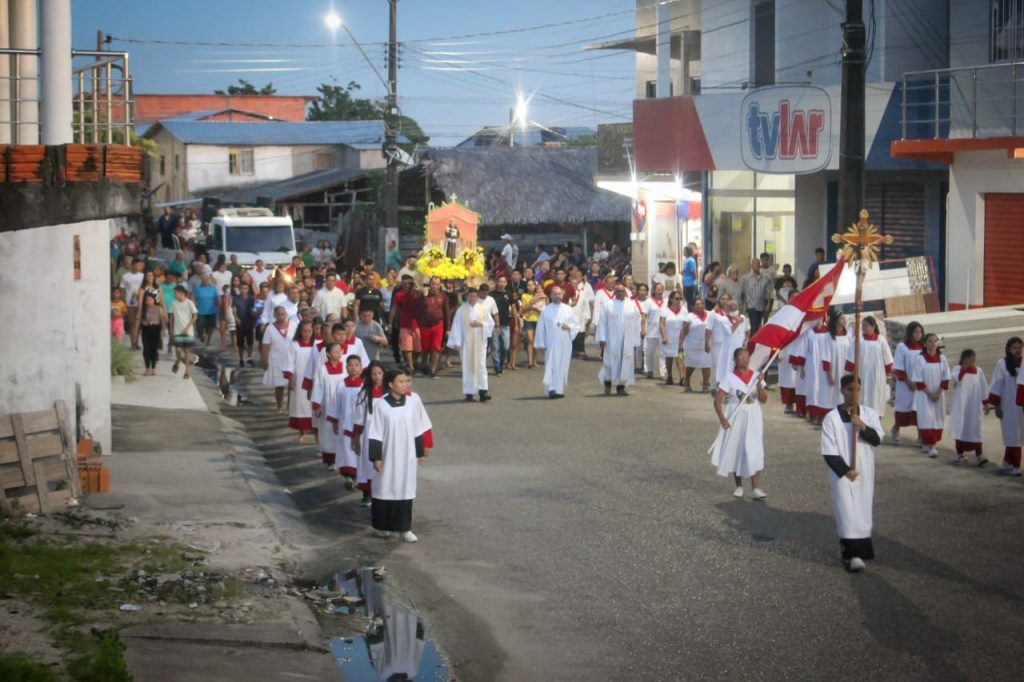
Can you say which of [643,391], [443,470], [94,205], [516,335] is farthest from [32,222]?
[516,335]

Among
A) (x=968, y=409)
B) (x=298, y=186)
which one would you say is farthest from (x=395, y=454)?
(x=298, y=186)

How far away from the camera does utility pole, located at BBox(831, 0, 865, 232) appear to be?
18188mm

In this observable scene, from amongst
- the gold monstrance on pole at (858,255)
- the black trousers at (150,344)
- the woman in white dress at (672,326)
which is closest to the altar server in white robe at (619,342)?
the woman in white dress at (672,326)

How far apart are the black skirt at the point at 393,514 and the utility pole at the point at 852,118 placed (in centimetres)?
747

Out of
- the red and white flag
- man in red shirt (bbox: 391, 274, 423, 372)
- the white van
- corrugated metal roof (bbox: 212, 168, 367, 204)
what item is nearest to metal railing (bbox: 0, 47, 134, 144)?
the red and white flag

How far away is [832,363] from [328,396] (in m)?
6.41

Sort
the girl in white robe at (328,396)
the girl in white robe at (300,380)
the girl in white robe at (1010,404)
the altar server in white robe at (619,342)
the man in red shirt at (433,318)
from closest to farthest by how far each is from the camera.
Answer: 1. the girl in white robe at (1010,404)
2. the girl in white robe at (328,396)
3. the girl in white robe at (300,380)
4. the altar server in white robe at (619,342)
5. the man in red shirt at (433,318)

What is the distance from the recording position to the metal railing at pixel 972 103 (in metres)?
23.5

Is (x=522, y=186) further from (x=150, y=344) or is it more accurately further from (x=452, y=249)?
(x=150, y=344)

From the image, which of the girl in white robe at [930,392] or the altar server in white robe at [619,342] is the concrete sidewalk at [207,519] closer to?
the altar server in white robe at [619,342]

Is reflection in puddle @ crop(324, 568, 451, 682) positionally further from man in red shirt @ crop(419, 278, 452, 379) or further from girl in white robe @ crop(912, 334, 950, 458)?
man in red shirt @ crop(419, 278, 452, 379)

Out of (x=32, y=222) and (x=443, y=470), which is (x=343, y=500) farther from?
(x=32, y=222)

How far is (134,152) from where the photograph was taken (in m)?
10.5

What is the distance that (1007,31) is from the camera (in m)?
25.3
